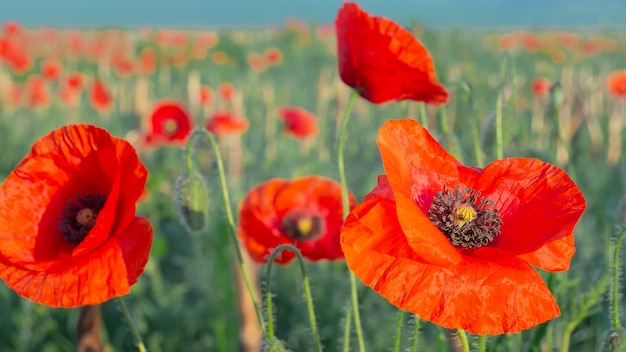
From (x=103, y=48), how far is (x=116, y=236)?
6.48 meters

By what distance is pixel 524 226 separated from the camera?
2.45ft

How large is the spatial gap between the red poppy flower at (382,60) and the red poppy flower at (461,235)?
14 cm

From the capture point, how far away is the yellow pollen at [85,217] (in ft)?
3.00

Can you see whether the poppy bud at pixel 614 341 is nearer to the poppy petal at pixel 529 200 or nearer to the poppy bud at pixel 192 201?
the poppy petal at pixel 529 200

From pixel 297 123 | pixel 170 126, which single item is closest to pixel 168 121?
pixel 170 126

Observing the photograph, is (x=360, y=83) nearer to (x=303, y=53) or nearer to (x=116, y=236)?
(x=116, y=236)

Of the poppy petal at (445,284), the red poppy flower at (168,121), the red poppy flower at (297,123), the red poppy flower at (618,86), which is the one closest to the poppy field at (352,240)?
the poppy petal at (445,284)

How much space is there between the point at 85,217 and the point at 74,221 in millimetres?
44

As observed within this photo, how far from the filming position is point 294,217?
4.43 ft

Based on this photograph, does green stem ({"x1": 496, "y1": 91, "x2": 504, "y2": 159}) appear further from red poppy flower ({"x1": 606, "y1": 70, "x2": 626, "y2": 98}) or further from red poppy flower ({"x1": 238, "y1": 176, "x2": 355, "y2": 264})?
red poppy flower ({"x1": 606, "y1": 70, "x2": 626, "y2": 98})

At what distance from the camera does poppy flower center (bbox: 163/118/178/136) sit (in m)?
2.74

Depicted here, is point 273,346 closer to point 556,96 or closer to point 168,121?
point 556,96

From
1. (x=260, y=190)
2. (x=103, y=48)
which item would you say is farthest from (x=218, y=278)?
(x=103, y=48)

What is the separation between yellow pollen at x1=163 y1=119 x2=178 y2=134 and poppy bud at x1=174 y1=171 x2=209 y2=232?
177 centimetres
